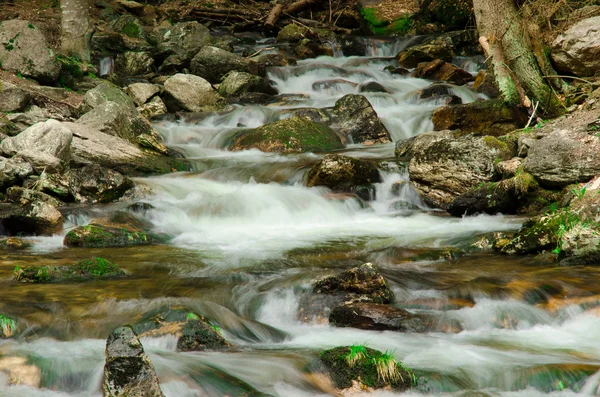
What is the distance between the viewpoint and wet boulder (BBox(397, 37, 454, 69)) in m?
18.7

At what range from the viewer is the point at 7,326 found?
13.9ft

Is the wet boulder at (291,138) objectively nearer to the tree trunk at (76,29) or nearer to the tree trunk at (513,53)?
the tree trunk at (513,53)

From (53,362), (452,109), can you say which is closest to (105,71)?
(452,109)

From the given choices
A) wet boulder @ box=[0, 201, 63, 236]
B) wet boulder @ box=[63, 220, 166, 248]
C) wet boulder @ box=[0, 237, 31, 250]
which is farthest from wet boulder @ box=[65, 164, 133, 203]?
wet boulder @ box=[0, 237, 31, 250]

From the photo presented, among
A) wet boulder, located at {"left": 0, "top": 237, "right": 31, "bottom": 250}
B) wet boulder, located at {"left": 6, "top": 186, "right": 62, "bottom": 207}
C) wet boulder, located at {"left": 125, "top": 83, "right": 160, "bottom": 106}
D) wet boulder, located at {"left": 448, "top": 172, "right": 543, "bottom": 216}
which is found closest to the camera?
wet boulder, located at {"left": 0, "top": 237, "right": 31, "bottom": 250}

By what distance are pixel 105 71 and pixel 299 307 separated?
14.4 metres

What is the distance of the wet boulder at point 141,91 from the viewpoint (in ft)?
49.8

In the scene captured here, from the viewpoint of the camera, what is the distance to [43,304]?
4781 millimetres

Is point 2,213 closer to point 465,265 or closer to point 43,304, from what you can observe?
point 43,304

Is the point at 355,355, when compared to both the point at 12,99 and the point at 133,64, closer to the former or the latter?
the point at 12,99

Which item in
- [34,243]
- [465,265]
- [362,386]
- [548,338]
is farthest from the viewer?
[34,243]

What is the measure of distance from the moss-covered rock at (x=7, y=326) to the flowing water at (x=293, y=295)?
0.09 metres

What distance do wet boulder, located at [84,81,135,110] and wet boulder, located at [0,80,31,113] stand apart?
1318mm

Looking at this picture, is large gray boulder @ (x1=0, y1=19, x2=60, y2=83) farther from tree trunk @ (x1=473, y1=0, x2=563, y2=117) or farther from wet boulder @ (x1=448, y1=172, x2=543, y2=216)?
wet boulder @ (x1=448, y1=172, x2=543, y2=216)
